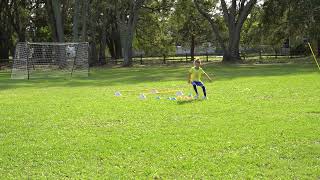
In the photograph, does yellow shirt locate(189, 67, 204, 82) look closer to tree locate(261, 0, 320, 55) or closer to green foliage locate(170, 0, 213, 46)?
tree locate(261, 0, 320, 55)

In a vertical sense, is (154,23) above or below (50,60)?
above

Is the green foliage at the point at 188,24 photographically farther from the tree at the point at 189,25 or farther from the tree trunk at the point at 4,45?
the tree trunk at the point at 4,45

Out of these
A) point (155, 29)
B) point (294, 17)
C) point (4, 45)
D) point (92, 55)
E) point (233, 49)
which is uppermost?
point (155, 29)

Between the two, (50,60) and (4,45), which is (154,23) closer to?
(4,45)

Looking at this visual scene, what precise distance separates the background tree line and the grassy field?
83.0 ft

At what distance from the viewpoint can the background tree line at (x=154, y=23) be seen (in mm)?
37156

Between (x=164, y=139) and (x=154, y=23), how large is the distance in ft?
150

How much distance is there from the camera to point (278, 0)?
3778 centimetres

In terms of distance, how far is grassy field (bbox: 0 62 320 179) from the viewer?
5.77 m

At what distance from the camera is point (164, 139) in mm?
7395

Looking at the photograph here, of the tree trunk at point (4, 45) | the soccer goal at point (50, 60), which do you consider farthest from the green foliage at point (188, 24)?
the tree trunk at point (4, 45)

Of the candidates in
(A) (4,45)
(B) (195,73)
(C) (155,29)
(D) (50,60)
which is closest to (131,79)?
(B) (195,73)

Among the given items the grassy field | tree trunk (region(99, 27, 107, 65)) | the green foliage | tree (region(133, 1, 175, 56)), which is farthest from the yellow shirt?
tree (region(133, 1, 175, 56))

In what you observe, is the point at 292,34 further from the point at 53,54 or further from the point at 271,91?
the point at 271,91
